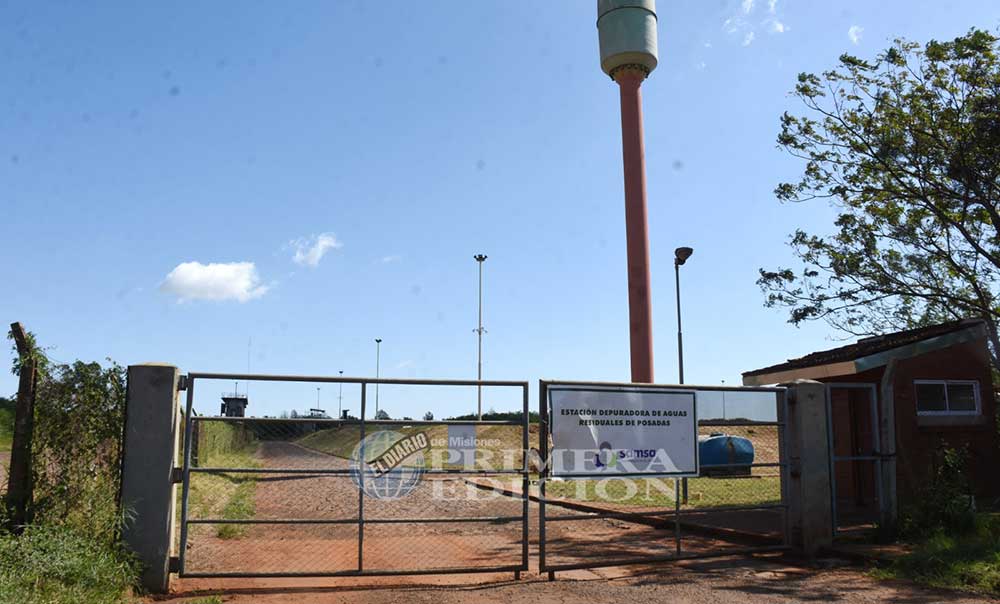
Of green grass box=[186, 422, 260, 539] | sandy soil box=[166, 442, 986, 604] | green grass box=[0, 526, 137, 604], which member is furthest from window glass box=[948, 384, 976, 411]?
green grass box=[0, 526, 137, 604]

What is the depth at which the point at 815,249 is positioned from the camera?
1858 cm

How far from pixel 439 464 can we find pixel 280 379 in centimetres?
1943

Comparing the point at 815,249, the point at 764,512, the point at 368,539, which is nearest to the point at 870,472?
the point at 764,512

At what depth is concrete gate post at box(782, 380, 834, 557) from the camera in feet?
33.0

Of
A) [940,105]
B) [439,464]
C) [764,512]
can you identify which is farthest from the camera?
[439,464]

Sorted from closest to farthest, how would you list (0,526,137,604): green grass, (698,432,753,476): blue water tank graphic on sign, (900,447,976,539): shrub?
(0,526,137,604): green grass
(900,447,976,539): shrub
(698,432,753,476): blue water tank graphic on sign

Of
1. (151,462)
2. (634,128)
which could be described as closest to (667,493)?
(151,462)

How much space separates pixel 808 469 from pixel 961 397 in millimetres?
6109

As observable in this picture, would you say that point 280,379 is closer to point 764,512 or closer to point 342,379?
point 342,379

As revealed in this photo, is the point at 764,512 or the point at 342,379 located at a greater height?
the point at 342,379

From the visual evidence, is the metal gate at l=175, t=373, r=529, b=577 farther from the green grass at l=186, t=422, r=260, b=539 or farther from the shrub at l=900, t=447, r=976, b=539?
the shrub at l=900, t=447, r=976, b=539

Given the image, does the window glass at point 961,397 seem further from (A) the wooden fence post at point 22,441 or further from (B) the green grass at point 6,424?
(B) the green grass at point 6,424

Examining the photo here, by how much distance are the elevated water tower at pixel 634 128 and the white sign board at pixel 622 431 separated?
16315mm

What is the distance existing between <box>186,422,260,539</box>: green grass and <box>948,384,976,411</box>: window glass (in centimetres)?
1303
